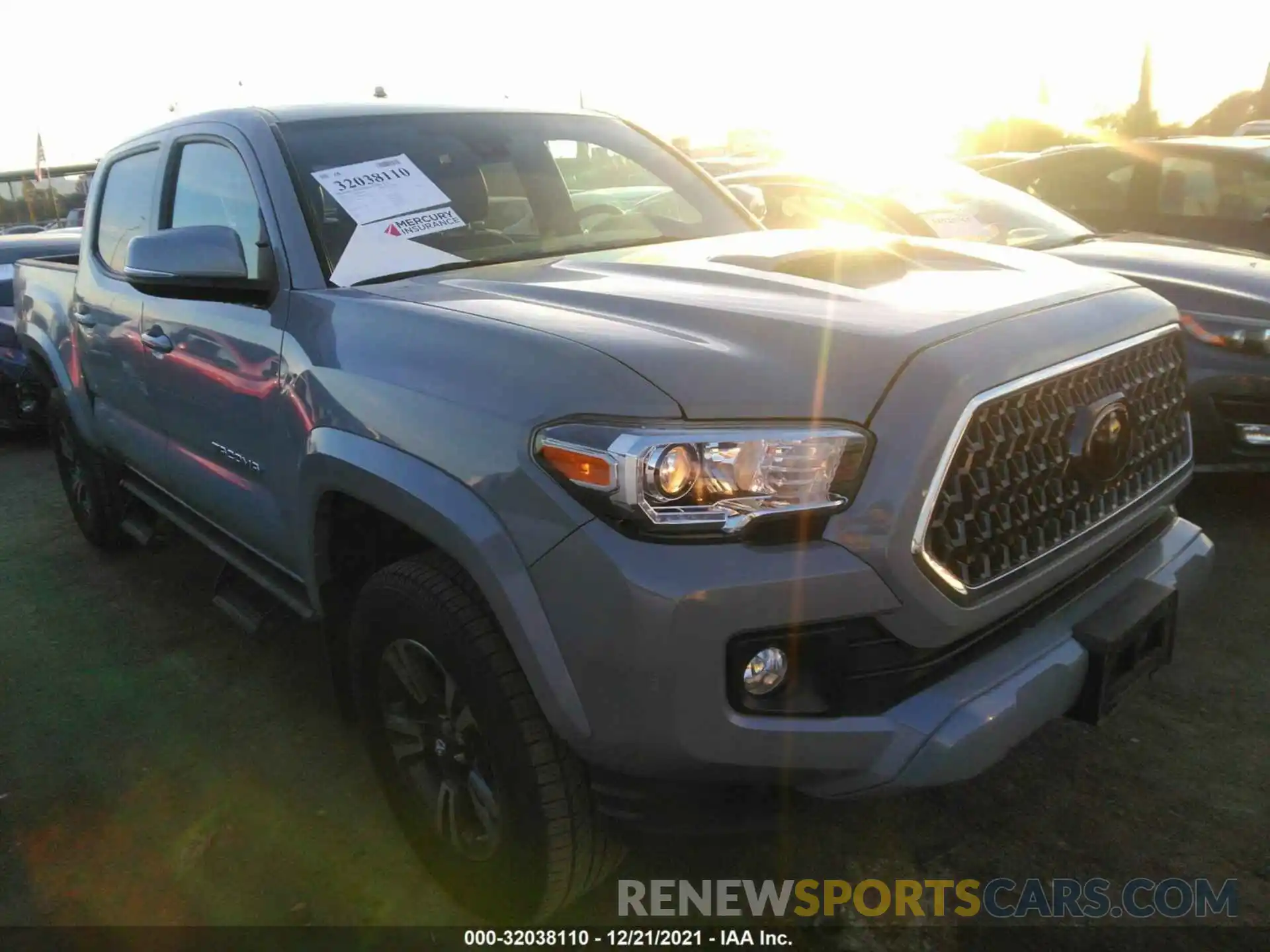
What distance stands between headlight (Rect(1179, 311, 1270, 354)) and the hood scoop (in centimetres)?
196

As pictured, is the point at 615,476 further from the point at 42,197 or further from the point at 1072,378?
the point at 42,197

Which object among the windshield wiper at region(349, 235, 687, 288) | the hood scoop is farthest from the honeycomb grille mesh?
the windshield wiper at region(349, 235, 687, 288)

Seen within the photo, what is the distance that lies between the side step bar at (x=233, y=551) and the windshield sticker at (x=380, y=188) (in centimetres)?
102

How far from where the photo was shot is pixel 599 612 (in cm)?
174

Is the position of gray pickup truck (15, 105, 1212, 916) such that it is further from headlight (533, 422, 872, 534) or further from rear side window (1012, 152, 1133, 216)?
rear side window (1012, 152, 1133, 216)

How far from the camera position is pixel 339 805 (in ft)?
9.32

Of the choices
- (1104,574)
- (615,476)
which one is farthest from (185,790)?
(1104,574)

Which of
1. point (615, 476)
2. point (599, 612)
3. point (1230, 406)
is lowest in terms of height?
point (1230, 406)

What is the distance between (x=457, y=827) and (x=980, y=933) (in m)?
1.16

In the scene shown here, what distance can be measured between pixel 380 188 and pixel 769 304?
4.19 feet

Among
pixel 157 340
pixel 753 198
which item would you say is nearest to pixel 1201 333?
pixel 753 198

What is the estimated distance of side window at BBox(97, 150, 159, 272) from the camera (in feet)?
12.3

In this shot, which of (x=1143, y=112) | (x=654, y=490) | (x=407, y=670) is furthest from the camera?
(x=1143, y=112)

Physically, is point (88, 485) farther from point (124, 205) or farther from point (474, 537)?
point (474, 537)
